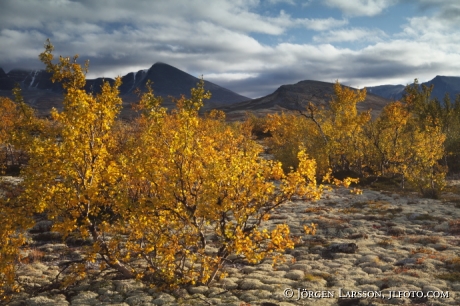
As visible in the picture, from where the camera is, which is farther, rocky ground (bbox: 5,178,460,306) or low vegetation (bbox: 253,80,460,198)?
low vegetation (bbox: 253,80,460,198)

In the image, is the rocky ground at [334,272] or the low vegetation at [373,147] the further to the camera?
the low vegetation at [373,147]

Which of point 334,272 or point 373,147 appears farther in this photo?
point 373,147

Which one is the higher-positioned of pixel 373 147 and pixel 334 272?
pixel 373 147

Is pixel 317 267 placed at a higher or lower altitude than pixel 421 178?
lower

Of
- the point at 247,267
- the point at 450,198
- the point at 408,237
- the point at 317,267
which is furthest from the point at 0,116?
the point at 450,198

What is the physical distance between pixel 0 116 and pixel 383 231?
183 feet

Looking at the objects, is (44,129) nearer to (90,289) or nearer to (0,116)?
(90,289)

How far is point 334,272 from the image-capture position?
18.8 m

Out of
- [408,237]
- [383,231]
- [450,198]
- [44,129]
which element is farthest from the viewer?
[450,198]

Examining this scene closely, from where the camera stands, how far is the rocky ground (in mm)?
15586

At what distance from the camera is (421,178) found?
121ft

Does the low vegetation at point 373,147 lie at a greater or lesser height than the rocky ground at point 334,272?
greater

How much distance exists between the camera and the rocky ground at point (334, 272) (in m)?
15.6

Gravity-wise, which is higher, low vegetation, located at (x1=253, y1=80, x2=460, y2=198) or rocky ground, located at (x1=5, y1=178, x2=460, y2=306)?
low vegetation, located at (x1=253, y1=80, x2=460, y2=198)
